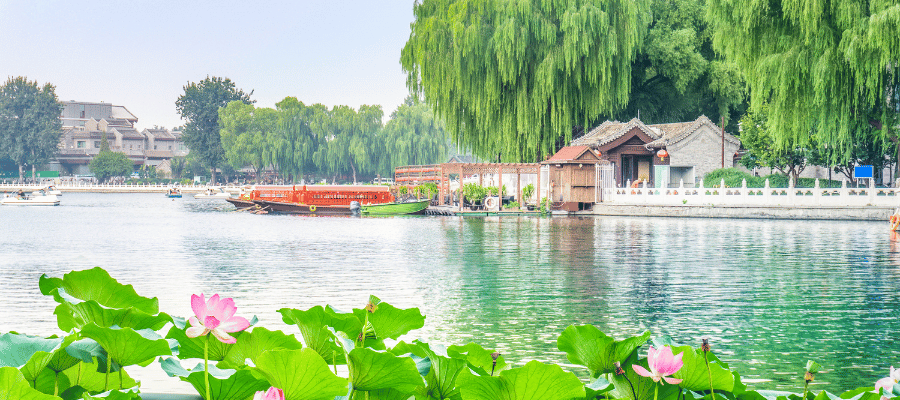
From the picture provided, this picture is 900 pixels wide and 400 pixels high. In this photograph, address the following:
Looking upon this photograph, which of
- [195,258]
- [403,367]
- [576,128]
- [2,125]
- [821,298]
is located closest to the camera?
[403,367]

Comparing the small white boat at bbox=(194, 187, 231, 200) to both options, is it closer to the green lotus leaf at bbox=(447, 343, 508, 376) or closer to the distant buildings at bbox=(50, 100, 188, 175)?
the distant buildings at bbox=(50, 100, 188, 175)

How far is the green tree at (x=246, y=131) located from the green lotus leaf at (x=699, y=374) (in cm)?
7462

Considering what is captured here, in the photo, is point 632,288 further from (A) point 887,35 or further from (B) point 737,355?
(A) point 887,35

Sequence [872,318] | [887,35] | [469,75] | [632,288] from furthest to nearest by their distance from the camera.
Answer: [469,75], [887,35], [632,288], [872,318]

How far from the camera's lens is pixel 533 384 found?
1.92m

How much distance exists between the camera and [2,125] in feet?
281

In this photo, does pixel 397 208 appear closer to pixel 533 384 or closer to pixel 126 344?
pixel 126 344

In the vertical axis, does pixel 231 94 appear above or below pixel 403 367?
above

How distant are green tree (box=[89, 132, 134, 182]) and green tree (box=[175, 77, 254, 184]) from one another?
624 centimetres

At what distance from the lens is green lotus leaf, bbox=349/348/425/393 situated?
6.58ft

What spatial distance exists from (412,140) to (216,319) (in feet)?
229

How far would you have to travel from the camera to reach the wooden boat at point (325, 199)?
126 feet

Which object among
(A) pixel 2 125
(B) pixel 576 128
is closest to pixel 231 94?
(A) pixel 2 125

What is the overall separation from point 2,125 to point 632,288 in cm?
8834
